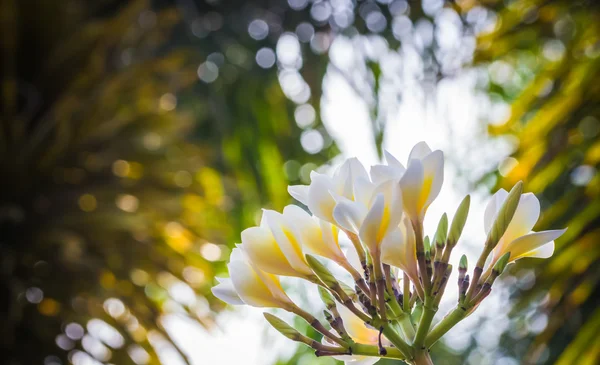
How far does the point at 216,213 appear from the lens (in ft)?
4.31

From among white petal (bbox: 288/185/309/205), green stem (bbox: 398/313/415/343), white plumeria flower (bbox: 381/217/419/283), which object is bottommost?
green stem (bbox: 398/313/415/343)

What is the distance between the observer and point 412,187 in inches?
10.5

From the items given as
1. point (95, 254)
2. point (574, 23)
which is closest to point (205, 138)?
point (95, 254)

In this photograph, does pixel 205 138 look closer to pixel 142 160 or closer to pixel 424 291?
pixel 142 160

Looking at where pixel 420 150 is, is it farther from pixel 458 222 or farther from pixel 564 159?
pixel 564 159

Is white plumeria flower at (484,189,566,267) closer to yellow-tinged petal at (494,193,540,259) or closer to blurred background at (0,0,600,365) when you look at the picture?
yellow-tinged petal at (494,193,540,259)

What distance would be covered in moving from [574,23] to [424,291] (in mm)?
976

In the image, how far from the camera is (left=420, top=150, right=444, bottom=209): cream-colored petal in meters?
0.27

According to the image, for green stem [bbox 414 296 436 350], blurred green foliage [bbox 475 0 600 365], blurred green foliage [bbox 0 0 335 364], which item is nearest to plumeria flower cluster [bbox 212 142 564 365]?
green stem [bbox 414 296 436 350]

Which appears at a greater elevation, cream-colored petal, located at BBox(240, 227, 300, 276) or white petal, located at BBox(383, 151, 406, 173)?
white petal, located at BBox(383, 151, 406, 173)

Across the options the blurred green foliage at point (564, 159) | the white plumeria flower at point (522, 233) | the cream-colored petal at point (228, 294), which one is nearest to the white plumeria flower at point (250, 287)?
the cream-colored petal at point (228, 294)

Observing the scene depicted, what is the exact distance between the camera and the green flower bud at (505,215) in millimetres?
265

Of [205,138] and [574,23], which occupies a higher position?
[574,23]

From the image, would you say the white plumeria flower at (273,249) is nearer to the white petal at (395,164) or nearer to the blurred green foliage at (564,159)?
the white petal at (395,164)
